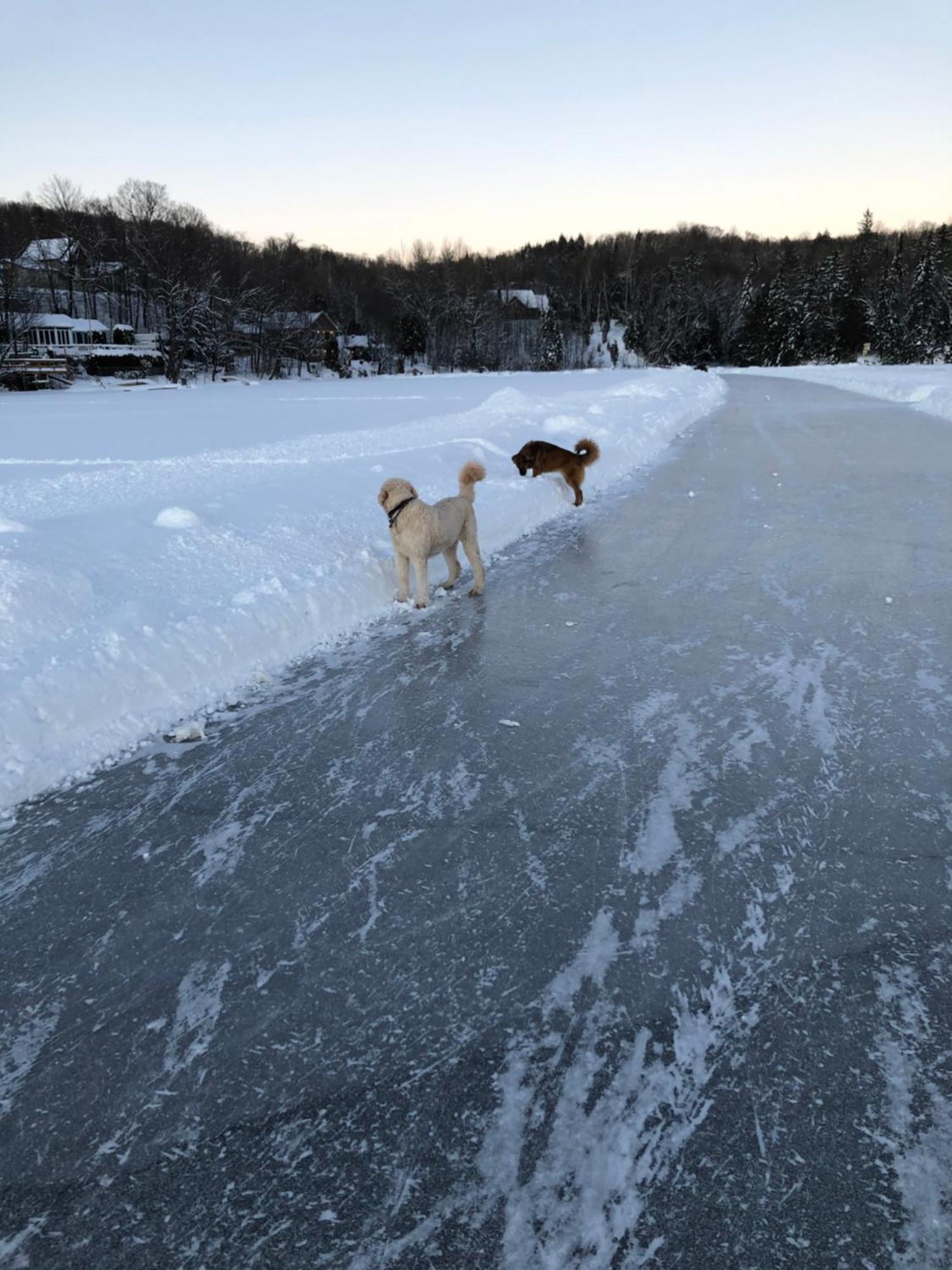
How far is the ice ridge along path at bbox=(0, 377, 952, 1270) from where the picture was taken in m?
1.67

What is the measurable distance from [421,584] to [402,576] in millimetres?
221

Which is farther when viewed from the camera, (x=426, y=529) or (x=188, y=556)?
(x=188, y=556)

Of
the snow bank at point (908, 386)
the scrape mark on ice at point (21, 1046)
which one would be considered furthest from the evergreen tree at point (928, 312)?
the scrape mark on ice at point (21, 1046)

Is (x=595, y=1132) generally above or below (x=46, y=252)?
below

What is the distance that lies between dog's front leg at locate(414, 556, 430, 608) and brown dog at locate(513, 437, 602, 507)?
4732 mm

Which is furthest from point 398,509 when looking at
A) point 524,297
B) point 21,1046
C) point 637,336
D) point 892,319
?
point 524,297

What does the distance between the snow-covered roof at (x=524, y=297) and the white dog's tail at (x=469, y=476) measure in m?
101

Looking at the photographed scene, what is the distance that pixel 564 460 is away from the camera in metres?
10.4

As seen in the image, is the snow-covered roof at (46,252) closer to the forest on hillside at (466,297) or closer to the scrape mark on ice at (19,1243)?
the forest on hillside at (466,297)

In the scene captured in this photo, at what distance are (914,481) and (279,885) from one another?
11194mm

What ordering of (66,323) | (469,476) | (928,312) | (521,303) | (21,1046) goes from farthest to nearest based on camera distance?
(521,303) < (928,312) < (66,323) < (469,476) < (21,1046)

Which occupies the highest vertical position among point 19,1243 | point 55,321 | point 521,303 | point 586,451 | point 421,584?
point 521,303

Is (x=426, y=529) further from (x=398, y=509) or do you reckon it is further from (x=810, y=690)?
(x=810, y=690)

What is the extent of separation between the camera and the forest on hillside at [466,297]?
60562mm
